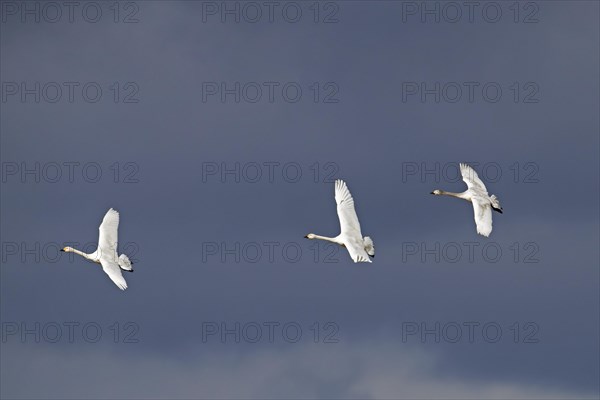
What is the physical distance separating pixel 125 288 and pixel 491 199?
23.3 meters

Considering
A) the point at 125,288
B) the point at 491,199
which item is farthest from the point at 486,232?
the point at 125,288

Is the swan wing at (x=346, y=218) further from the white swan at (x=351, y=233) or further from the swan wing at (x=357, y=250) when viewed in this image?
the swan wing at (x=357, y=250)

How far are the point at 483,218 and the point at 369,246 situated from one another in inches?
288

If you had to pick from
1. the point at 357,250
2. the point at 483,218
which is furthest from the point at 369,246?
the point at 483,218

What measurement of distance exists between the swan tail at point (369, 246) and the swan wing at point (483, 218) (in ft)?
21.6

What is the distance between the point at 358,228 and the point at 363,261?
3814 mm

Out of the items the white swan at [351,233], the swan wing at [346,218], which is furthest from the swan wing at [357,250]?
the swan wing at [346,218]

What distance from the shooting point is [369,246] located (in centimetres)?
19800

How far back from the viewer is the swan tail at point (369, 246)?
7790 inches

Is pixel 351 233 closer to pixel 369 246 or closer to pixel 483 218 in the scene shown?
pixel 369 246

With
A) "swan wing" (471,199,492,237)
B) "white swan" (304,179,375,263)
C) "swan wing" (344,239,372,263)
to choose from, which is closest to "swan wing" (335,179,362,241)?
"white swan" (304,179,375,263)

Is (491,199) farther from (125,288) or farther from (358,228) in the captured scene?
(125,288)

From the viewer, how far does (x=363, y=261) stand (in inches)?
7717

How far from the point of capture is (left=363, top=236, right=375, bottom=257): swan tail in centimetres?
19788
